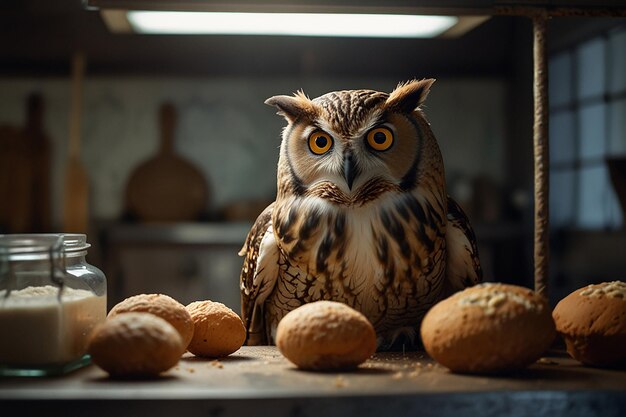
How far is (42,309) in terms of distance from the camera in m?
0.77

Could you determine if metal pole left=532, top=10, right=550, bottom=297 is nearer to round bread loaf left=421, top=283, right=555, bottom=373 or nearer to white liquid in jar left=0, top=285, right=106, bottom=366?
round bread loaf left=421, top=283, right=555, bottom=373

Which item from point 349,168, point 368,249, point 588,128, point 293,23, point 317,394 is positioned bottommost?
point 317,394

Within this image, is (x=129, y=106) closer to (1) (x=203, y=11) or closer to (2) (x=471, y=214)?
→ (2) (x=471, y=214)

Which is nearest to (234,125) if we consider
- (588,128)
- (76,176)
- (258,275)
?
(76,176)

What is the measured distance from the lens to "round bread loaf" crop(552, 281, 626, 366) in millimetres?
792

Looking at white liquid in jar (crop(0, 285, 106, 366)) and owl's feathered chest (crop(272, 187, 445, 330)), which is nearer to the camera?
white liquid in jar (crop(0, 285, 106, 366))

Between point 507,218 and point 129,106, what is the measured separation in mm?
1909

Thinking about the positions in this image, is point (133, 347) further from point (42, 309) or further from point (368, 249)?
point (368, 249)

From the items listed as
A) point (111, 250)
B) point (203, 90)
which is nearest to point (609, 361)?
point (111, 250)

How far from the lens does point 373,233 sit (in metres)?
0.95

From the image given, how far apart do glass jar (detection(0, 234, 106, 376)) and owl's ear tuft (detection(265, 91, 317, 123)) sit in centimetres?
33

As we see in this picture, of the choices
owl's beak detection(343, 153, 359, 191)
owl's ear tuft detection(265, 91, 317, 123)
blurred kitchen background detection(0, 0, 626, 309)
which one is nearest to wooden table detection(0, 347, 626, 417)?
owl's beak detection(343, 153, 359, 191)

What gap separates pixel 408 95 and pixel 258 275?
326 millimetres

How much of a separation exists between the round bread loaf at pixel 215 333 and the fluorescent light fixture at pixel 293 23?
37cm
